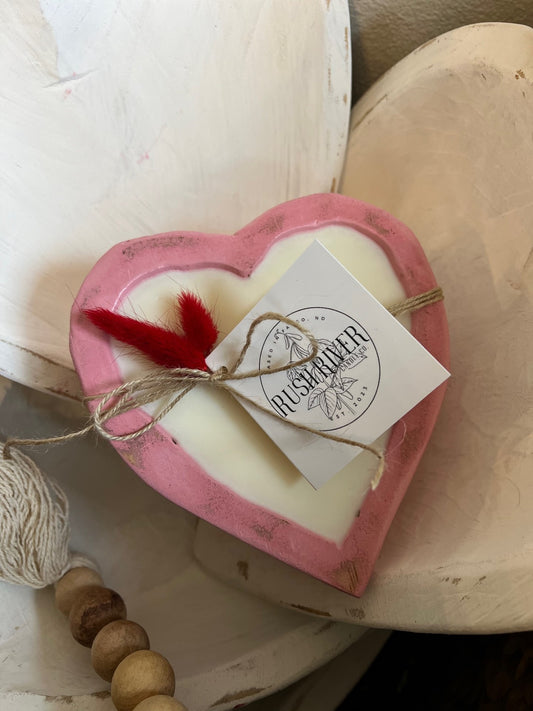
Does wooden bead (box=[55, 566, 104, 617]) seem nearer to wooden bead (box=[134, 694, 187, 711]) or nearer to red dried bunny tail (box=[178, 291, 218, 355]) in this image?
wooden bead (box=[134, 694, 187, 711])

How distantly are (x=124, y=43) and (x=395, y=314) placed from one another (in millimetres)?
379

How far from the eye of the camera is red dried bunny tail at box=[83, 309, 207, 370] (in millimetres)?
503

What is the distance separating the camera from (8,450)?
616mm

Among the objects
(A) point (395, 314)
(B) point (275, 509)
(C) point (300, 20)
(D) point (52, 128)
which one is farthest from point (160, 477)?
(C) point (300, 20)

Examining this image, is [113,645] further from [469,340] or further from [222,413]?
[469,340]

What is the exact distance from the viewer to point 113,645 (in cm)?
59

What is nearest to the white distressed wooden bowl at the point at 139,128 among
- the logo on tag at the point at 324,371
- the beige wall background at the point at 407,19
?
the beige wall background at the point at 407,19

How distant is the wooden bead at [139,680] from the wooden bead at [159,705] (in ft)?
0.06

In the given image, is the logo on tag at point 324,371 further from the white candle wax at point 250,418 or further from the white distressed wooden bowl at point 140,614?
the white distressed wooden bowl at point 140,614

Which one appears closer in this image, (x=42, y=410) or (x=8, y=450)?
(x=8, y=450)

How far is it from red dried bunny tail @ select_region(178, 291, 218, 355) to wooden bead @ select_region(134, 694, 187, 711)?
307mm

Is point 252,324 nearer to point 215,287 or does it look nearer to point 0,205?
point 215,287

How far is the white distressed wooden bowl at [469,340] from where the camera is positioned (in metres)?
0.49

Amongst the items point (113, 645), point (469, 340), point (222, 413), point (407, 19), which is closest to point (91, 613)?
point (113, 645)
